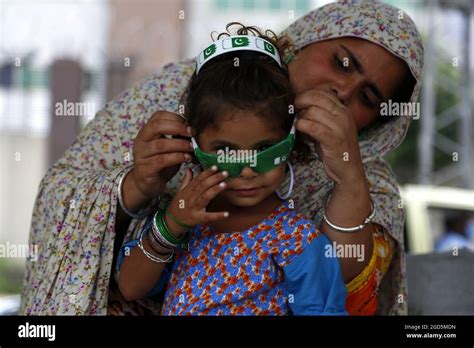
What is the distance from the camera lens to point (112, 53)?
458 inches

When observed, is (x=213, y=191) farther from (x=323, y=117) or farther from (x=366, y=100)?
(x=366, y=100)

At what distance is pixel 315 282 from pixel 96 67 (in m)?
8.63

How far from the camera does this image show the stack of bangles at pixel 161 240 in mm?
2131

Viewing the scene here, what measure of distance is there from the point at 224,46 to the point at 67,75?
7734 mm

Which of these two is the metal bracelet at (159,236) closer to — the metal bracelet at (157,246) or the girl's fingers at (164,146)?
the metal bracelet at (157,246)

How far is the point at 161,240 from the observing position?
2.14m

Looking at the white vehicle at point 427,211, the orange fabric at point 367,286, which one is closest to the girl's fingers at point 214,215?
the orange fabric at point 367,286

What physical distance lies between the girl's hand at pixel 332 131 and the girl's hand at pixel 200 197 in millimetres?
238

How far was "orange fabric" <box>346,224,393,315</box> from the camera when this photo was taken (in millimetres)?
2268

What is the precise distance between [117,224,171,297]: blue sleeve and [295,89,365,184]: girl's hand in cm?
55
